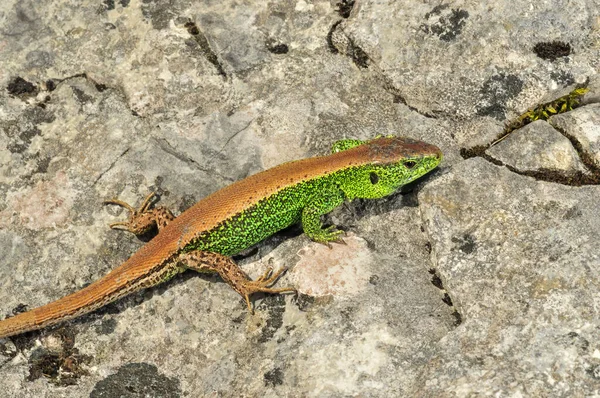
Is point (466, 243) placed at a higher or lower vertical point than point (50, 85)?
lower

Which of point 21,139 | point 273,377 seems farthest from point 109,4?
point 273,377

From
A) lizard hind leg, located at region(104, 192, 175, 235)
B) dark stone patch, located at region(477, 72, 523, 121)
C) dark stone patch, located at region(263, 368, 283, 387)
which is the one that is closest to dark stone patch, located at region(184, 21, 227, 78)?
lizard hind leg, located at region(104, 192, 175, 235)

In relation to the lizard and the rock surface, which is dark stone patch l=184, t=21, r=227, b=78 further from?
the lizard

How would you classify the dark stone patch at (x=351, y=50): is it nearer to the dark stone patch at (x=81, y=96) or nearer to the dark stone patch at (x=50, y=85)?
the dark stone patch at (x=81, y=96)

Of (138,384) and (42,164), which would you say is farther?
(42,164)

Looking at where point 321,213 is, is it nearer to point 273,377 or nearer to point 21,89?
point 273,377

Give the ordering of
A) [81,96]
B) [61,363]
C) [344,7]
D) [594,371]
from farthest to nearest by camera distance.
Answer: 1. [344,7]
2. [81,96]
3. [61,363]
4. [594,371]

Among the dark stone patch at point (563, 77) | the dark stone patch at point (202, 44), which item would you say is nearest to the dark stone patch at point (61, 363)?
the dark stone patch at point (202, 44)
